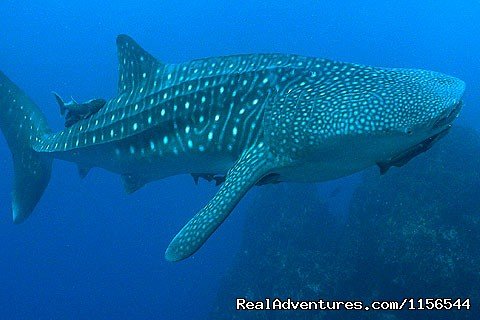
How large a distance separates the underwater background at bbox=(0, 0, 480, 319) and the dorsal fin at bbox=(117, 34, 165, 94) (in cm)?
867

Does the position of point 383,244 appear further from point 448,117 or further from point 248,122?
point 448,117

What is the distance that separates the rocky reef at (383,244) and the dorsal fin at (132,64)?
8.67 meters

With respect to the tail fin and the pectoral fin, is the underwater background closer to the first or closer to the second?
the pectoral fin

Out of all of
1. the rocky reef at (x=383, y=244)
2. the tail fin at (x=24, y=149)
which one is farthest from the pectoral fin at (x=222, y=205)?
the rocky reef at (x=383, y=244)

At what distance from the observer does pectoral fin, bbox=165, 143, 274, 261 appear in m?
4.00

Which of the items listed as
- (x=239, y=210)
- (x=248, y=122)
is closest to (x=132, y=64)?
(x=248, y=122)

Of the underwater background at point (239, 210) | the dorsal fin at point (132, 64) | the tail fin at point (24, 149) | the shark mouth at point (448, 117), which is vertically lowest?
the underwater background at point (239, 210)

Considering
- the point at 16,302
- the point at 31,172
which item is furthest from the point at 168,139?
the point at 16,302

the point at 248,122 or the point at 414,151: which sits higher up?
the point at 248,122

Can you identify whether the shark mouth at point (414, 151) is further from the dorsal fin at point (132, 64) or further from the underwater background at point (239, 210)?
the underwater background at point (239, 210)

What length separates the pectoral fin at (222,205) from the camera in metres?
4.00

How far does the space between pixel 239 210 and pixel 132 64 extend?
26.7 metres

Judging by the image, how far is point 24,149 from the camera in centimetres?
737

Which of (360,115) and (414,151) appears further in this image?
(414,151)
